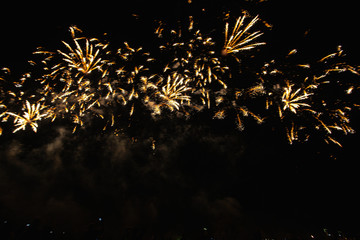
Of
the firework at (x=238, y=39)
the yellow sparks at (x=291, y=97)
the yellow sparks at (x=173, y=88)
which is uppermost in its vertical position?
the firework at (x=238, y=39)

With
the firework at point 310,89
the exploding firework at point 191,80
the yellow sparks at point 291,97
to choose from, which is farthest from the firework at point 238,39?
the yellow sparks at point 291,97

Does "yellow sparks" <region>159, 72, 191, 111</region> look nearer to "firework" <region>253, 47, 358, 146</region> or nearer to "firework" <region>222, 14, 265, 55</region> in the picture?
"firework" <region>222, 14, 265, 55</region>

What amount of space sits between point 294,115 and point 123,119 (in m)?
5.78

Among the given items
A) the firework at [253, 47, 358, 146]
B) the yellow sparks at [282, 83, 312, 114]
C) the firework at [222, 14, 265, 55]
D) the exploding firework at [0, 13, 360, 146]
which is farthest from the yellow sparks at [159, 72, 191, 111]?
the yellow sparks at [282, 83, 312, 114]

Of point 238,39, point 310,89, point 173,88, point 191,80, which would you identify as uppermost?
point 238,39

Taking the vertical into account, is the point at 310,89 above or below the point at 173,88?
above

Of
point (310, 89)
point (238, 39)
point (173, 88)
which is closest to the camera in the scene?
point (238, 39)

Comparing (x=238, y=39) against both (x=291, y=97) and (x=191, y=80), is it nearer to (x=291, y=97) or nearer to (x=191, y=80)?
(x=191, y=80)

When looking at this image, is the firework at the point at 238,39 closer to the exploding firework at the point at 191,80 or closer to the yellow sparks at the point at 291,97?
the exploding firework at the point at 191,80

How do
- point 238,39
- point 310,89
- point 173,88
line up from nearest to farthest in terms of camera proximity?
point 238,39 → point 173,88 → point 310,89

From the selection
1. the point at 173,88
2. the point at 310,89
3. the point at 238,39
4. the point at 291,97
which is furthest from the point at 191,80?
the point at 310,89

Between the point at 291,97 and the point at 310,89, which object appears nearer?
the point at 291,97

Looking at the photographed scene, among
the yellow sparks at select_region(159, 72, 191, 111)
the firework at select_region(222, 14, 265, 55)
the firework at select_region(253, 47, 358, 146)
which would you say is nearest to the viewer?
the firework at select_region(222, 14, 265, 55)

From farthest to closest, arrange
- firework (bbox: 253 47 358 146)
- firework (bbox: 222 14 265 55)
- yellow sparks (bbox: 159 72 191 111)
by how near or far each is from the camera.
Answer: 1. yellow sparks (bbox: 159 72 191 111)
2. firework (bbox: 253 47 358 146)
3. firework (bbox: 222 14 265 55)
